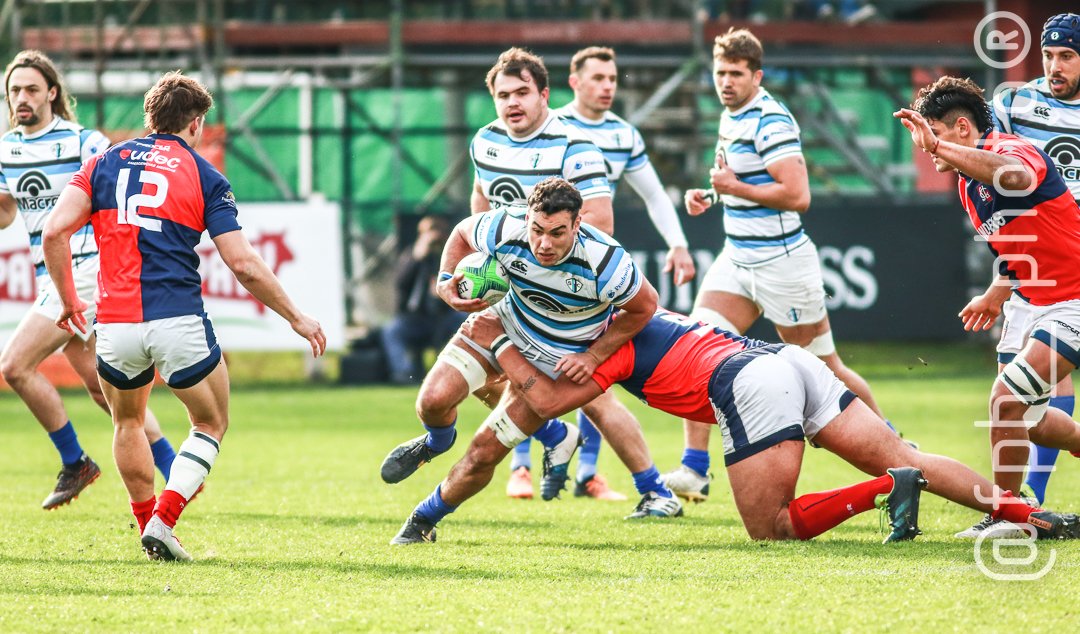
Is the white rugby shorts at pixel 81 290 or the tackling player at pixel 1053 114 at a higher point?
the tackling player at pixel 1053 114

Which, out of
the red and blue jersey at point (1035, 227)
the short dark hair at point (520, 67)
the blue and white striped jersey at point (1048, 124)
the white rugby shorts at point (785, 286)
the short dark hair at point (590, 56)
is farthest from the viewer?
the short dark hair at point (590, 56)

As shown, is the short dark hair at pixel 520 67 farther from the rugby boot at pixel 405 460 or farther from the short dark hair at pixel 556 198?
the rugby boot at pixel 405 460

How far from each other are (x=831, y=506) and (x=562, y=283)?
1461mm

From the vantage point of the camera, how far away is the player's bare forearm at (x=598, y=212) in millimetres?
7348

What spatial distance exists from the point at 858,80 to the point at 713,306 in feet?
41.5

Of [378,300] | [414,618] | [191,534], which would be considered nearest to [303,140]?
[378,300]

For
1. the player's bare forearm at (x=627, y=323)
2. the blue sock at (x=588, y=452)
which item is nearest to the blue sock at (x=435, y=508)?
the player's bare forearm at (x=627, y=323)

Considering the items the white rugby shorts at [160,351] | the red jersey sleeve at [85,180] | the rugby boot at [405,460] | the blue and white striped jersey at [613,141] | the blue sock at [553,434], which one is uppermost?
the red jersey sleeve at [85,180]

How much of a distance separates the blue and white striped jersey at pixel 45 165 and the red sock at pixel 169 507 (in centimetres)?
214

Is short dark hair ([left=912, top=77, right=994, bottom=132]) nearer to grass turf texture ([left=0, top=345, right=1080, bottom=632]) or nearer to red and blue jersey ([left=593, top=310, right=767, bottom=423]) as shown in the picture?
red and blue jersey ([left=593, top=310, right=767, bottom=423])

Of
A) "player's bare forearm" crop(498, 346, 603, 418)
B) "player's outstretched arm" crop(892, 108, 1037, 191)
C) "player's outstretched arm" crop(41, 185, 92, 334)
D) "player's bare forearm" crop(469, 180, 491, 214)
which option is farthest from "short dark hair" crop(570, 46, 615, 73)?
"player's outstretched arm" crop(41, 185, 92, 334)

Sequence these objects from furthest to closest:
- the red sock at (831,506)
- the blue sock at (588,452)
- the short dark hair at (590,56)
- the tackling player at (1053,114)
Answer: the short dark hair at (590,56)
the blue sock at (588,452)
the tackling player at (1053,114)
the red sock at (831,506)

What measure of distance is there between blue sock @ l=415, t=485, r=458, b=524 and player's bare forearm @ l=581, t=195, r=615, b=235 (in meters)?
1.87

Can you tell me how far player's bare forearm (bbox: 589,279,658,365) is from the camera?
19.8 feet
